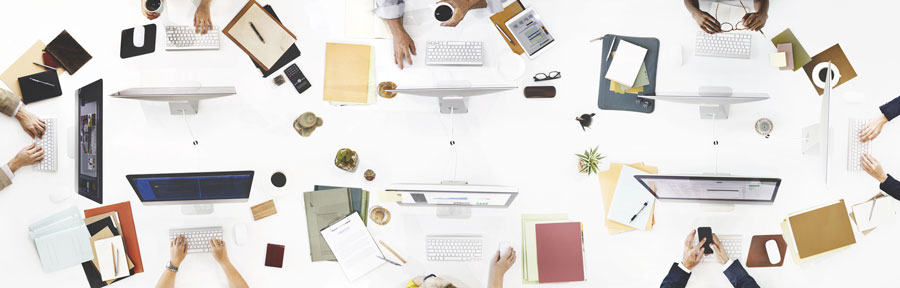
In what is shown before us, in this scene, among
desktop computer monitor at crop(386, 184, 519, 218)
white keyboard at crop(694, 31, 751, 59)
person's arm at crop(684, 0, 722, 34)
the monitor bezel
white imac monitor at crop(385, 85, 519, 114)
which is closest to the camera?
white imac monitor at crop(385, 85, 519, 114)

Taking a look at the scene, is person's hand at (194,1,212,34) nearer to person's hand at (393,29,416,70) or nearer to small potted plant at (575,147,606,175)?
person's hand at (393,29,416,70)

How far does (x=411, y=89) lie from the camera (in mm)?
2773

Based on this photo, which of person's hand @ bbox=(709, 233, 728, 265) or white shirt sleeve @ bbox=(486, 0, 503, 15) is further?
person's hand @ bbox=(709, 233, 728, 265)

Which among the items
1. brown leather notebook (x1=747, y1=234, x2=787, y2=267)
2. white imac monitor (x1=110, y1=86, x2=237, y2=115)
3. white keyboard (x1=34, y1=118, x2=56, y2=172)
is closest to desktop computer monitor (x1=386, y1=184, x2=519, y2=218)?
white imac monitor (x1=110, y1=86, x2=237, y2=115)

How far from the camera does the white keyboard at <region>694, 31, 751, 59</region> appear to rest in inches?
124

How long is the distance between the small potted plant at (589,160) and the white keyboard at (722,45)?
0.89 meters

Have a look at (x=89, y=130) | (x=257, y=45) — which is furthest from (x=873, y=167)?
(x=89, y=130)

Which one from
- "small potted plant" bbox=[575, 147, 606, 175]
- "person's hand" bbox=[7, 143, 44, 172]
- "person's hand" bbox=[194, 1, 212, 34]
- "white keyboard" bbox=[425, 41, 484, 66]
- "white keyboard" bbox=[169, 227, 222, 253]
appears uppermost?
"person's hand" bbox=[194, 1, 212, 34]

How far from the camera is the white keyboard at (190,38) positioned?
3.16m

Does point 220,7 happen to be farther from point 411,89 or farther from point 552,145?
point 552,145

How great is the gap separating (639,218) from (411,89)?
5.36ft

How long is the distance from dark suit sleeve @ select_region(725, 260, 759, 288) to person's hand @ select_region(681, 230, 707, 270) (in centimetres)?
20

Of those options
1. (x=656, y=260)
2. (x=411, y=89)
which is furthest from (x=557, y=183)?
(x=411, y=89)

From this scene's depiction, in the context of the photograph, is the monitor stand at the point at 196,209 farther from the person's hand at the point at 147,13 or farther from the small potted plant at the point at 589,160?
the small potted plant at the point at 589,160
